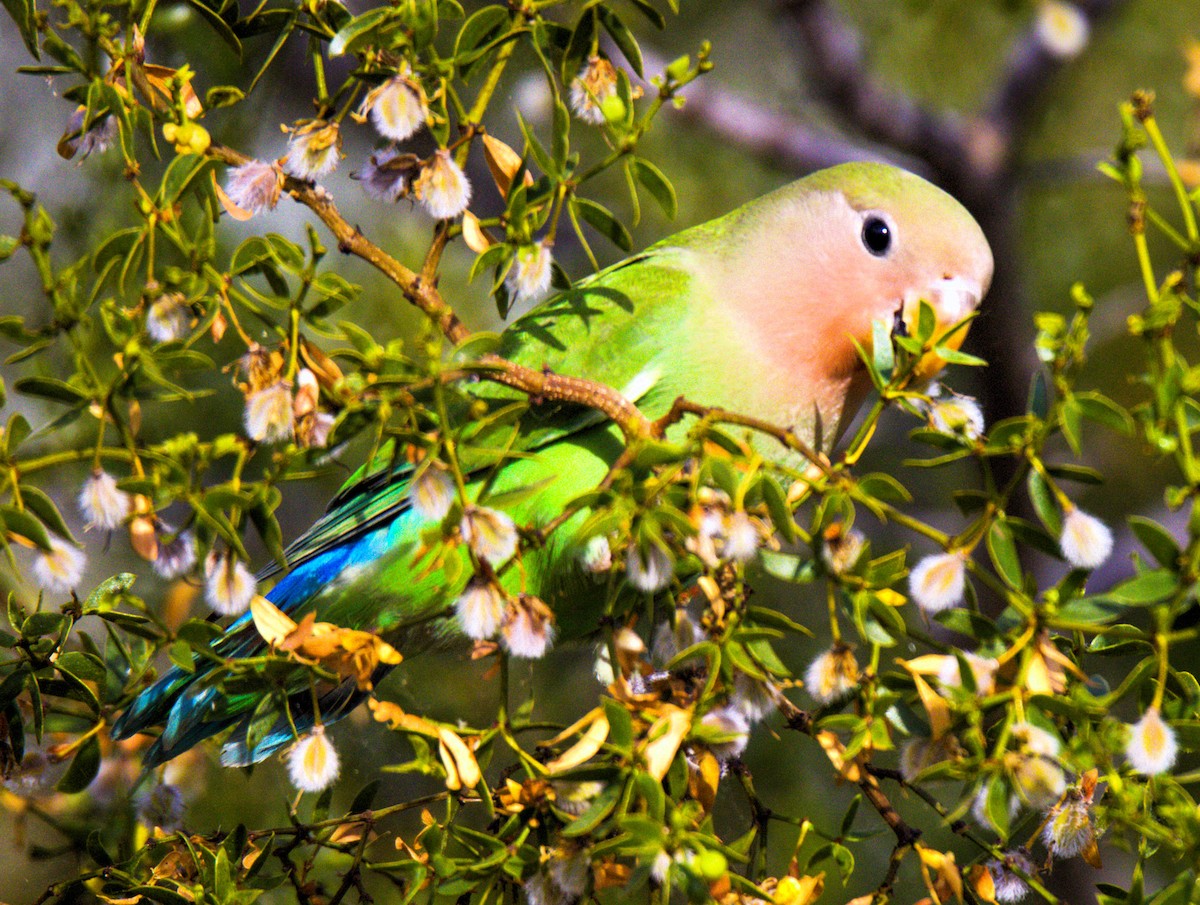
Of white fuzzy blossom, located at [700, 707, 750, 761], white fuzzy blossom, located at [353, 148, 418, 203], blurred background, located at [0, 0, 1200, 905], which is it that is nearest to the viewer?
white fuzzy blossom, located at [700, 707, 750, 761]

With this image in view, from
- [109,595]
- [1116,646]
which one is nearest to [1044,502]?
[1116,646]

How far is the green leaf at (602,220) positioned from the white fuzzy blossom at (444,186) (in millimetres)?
140

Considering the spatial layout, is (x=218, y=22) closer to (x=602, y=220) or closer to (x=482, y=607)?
(x=602, y=220)

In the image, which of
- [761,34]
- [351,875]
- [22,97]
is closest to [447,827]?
[351,875]

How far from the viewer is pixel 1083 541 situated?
37.1 inches

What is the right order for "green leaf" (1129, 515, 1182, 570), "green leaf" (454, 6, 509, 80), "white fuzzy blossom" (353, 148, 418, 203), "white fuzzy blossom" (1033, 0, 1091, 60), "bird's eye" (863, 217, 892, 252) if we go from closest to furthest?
"green leaf" (1129, 515, 1182, 570)
"green leaf" (454, 6, 509, 80)
"white fuzzy blossom" (353, 148, 418, 203)
"bird's eye" (863, 217, 892, 252)
"white fuzzy blossom" (1033, 0, 1091, 60)

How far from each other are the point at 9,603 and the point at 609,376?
3.40 ft

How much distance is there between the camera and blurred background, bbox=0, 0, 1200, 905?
2482mm

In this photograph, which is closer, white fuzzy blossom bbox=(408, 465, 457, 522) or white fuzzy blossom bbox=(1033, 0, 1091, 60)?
white fuzzy blossom bbox=(408, 465, 457, 522)

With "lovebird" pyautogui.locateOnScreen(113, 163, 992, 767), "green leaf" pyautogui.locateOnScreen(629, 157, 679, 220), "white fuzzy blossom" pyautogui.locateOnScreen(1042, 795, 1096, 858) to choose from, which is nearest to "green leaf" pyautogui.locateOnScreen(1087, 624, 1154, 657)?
"white fuzzy blossom" pyautogui.locateOnScreen(1042, 795, 1096, 858)

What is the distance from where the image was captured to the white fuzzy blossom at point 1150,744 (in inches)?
36.8

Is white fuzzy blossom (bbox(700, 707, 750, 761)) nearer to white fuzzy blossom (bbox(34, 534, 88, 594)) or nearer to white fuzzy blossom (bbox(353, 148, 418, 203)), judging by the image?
white fuzzy blossom (bbox(34, 534, 88, 594))

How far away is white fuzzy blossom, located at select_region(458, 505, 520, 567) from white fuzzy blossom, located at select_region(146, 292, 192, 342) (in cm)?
34

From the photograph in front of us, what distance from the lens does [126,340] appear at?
0.99 meters
